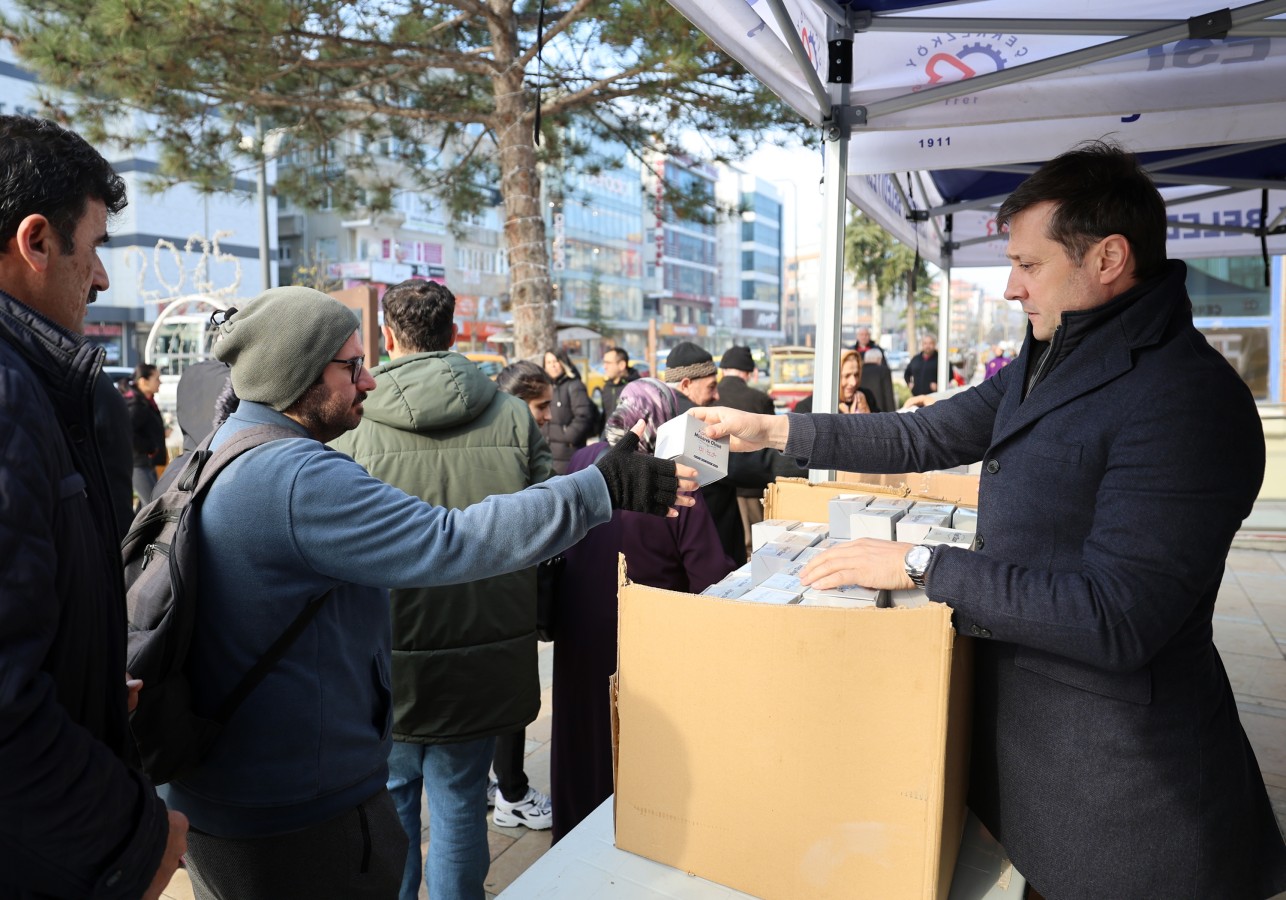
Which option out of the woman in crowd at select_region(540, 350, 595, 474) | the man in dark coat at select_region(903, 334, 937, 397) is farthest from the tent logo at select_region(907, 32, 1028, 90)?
the man in dark coat at select_region(903, 334, 937, 397)

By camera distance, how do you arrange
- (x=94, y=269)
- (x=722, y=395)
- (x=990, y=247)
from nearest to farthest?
1. (x=94, y=269)
2. (x=722, y=395)
3. (x=990, y=247)

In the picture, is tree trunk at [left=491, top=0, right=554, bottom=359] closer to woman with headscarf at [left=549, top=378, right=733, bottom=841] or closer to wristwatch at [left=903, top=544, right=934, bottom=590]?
woman with headscarf at [left=549, top=378, right=733, bottom=841]

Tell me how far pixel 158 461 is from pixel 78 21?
409 cm

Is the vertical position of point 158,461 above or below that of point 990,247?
below

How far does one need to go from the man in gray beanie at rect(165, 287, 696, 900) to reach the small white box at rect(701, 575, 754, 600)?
18 centimetres

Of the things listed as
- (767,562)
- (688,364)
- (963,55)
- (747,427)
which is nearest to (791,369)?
(688,364)

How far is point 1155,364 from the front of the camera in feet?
4.28

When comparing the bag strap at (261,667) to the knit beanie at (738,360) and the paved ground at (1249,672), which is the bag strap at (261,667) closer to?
the paved ground at (1249,672)

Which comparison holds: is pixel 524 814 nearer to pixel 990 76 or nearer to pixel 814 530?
pixel 814 530

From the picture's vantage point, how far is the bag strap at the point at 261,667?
1.48 metres

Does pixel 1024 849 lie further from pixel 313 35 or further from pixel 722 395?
pixel 313 35

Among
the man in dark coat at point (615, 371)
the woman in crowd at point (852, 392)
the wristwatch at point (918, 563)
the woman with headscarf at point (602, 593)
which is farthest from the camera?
the man in dark coat at point (615, 371)

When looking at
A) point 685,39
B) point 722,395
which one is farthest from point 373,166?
point 722,395

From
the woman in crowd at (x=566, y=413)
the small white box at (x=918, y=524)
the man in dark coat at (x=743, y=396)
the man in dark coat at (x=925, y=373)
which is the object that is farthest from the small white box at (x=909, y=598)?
the man in dark coat at (x=925, y=373)
